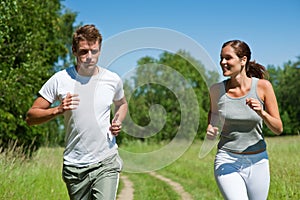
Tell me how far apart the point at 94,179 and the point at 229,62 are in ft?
5.11

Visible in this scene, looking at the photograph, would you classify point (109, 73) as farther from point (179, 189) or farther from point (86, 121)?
point (179, 189)

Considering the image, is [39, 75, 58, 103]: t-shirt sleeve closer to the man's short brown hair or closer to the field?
the man's short brown hair

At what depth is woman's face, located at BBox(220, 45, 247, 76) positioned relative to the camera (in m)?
4.11

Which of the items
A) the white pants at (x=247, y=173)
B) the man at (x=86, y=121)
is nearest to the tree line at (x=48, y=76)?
the white pants at (x=247, y=173)

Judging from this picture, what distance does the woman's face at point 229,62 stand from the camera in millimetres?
4105

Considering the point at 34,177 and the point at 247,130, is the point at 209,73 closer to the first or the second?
the point at 247,130

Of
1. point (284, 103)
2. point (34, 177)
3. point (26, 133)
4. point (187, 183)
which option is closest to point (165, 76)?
point (34, 177)

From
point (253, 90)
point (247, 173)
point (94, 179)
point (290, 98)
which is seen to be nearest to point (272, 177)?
point (247, 173)

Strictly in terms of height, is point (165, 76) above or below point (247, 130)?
above

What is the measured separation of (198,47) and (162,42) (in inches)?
12.9

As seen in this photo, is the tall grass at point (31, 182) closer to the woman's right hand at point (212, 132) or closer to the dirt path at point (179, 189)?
the dirt path at point (179, 189)

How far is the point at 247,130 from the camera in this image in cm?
411

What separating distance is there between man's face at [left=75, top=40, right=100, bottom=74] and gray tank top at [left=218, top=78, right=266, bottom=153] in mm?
1235

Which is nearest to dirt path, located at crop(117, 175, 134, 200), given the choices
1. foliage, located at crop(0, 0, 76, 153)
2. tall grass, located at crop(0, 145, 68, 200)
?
tall grass, located at crop(0, 145, 68, 200)
